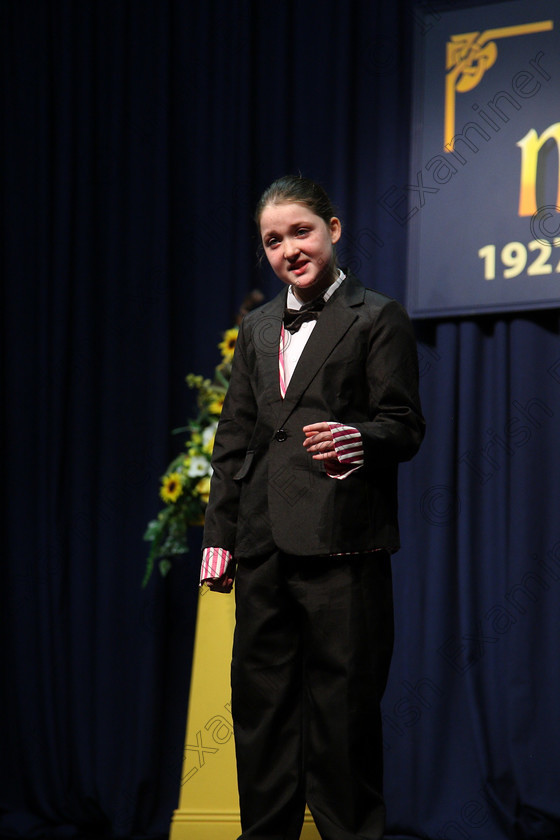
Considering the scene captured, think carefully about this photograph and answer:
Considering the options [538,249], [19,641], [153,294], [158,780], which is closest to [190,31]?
[153,294]

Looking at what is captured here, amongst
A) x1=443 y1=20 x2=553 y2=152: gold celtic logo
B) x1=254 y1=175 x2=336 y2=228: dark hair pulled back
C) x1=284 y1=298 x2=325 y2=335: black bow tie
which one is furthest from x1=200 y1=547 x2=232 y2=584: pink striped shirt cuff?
x1=443 y1=20 x2=553 y2=152: gold celtic logo

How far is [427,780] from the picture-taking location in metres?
2.66

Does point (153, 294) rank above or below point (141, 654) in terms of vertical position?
above

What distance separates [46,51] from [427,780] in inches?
101

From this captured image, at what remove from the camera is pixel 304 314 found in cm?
181

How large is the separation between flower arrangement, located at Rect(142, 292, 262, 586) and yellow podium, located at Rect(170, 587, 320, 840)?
0.89 ft

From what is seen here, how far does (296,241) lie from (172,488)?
109 cm

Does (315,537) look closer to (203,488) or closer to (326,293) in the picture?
(326,293)

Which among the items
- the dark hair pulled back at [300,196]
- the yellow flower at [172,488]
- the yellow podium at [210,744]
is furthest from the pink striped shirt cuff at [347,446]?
the yellow flower at [172,488]

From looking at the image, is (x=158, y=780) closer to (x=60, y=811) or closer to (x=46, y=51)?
(x=60, y=811)

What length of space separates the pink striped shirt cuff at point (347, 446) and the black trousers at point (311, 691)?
181 millimetres

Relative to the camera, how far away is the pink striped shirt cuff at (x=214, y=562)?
175 centimetres

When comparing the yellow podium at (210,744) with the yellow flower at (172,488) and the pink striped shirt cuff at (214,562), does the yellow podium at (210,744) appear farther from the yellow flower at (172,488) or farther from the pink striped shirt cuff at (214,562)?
the pink striped shirt cuff at (214,562)

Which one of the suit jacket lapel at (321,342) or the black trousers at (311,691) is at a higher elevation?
the suit jacket lapel at (321,342)
